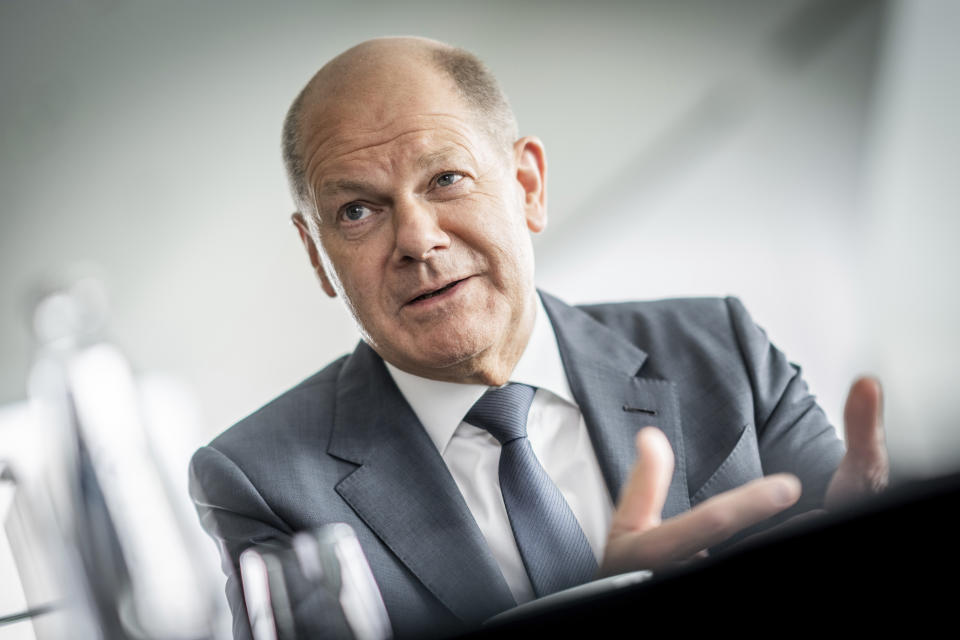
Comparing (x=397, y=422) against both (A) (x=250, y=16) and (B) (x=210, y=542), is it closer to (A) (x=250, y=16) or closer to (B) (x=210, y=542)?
(B) (x=210, y=542)

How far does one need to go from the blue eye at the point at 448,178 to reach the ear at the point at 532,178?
4.8 inches

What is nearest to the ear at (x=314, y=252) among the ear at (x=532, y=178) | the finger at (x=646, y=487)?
the ear at (x=532, y=178)

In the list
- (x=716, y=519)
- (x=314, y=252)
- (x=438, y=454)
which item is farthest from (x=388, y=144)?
(x=716, y=519)

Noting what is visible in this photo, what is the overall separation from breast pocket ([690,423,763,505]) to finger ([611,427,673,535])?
0.69 ft

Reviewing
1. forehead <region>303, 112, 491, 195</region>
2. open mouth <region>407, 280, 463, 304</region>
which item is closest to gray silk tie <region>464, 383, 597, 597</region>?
open mouth <region>407, 280, 463, 304</region>

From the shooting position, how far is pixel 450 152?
2.21ft

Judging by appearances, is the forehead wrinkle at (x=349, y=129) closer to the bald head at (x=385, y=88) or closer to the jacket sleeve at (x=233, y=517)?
the bald head at (x=385, y=88)

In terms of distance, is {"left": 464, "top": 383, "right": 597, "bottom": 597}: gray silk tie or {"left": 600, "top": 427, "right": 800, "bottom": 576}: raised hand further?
{"left": 464, "top": 383, "right": 597, "bottom": 597}: gray silk tie

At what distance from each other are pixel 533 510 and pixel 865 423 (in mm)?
287

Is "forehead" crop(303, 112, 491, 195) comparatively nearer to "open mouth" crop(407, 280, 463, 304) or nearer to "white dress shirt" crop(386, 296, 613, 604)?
"open mouth" crop(407, 280, 463, 304)

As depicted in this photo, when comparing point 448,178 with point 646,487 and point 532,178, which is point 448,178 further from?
point 646,487

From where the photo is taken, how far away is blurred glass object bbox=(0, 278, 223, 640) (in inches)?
25.0

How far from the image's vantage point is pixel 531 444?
723mm

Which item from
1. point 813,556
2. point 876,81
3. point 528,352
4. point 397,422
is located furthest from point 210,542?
point 876,81
